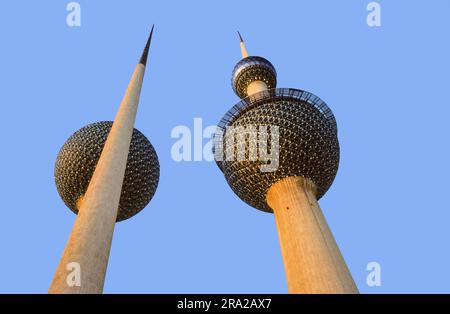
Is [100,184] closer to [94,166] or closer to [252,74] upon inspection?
[94,166]

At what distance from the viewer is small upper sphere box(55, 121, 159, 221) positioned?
31922 millimetres

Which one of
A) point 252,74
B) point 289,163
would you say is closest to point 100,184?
point 289,163

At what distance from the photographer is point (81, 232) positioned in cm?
1119

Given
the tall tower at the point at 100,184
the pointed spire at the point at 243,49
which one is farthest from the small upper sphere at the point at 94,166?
the pointed spire at the point at 243,49

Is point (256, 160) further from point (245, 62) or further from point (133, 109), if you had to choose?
point (245, 62)

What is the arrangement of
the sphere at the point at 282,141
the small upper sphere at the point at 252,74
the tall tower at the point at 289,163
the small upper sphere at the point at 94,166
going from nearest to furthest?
the tall tower at the point at 289,163 → the sphere at the point at 282,141 → the small upper sphere at the point at 94,166 → the small upper sphere at the point at 252,74

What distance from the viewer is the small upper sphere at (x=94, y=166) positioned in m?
31.9

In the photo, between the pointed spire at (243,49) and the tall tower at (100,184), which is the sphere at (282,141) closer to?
the tall tower at (100,184)

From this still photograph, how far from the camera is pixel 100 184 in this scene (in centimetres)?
1316
